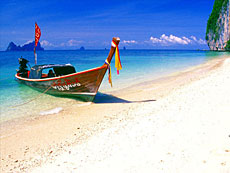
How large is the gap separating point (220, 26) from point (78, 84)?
309ft

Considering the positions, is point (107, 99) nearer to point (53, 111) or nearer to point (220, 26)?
point (53, 111)

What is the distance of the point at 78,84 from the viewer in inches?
382

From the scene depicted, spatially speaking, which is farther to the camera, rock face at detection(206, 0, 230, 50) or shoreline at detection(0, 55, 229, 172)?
rock face at detection(206, 0, 230, 50)

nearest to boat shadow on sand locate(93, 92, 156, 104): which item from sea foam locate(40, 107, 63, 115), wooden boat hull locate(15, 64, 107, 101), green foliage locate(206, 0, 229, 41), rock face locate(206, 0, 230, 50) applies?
wooden boat hull locate(15, 64, 107, 101)

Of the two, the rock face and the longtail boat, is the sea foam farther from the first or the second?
the rock face

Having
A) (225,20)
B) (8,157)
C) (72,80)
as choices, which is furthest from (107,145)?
(225,20)

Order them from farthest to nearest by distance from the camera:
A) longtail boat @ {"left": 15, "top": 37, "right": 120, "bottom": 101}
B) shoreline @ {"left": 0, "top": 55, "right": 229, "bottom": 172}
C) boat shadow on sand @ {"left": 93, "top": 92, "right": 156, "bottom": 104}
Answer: boat shadow on sand @ {"left": 93, "top": 92, "right": 156, "bottom": 104} < longtail boat @ {"left": 15, "top": 37, "right": 120, "bottom": 101} < shoreline @ {"left": 0, "top": 55, "right": 229, "bottom": 172}

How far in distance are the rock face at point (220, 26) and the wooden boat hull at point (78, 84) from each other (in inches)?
3181

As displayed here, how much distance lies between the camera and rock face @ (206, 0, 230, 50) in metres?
75.3

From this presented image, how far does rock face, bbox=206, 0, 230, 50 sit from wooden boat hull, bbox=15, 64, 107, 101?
80795mm

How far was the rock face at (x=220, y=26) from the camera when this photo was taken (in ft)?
247

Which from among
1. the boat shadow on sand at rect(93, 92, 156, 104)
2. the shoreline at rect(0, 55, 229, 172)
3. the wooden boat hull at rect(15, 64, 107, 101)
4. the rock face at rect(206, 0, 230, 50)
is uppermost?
the rock face at rect(206, 0, 230, 50)

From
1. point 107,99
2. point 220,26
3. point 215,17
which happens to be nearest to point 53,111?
point 107,99

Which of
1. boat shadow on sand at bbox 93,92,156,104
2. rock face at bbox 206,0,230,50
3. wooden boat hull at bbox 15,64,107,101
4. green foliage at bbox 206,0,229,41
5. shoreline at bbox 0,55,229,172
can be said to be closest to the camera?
shoreline at bbox 0,55,229,172
